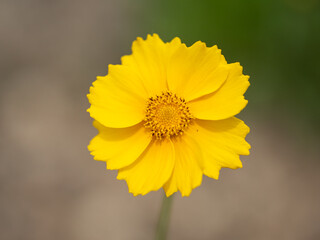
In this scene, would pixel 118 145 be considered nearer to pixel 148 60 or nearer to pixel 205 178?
pixel 148 60

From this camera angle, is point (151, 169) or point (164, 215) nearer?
point (151, 169)

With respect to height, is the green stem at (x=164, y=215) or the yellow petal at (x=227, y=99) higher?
the yellow petal at (x=227, y=99)

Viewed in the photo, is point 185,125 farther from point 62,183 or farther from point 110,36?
point 110,36

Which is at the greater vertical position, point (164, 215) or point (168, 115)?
point (168, 115)

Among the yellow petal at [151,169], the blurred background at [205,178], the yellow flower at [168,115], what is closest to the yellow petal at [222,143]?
the yellow flower at [168,115]

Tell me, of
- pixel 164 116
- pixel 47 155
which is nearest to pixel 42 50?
pixel 47 155

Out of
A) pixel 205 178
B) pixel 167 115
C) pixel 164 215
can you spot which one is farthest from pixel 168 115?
pixel 205 178

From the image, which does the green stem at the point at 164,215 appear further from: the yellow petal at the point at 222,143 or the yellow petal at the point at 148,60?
the yellow petal at the point at 148,60
